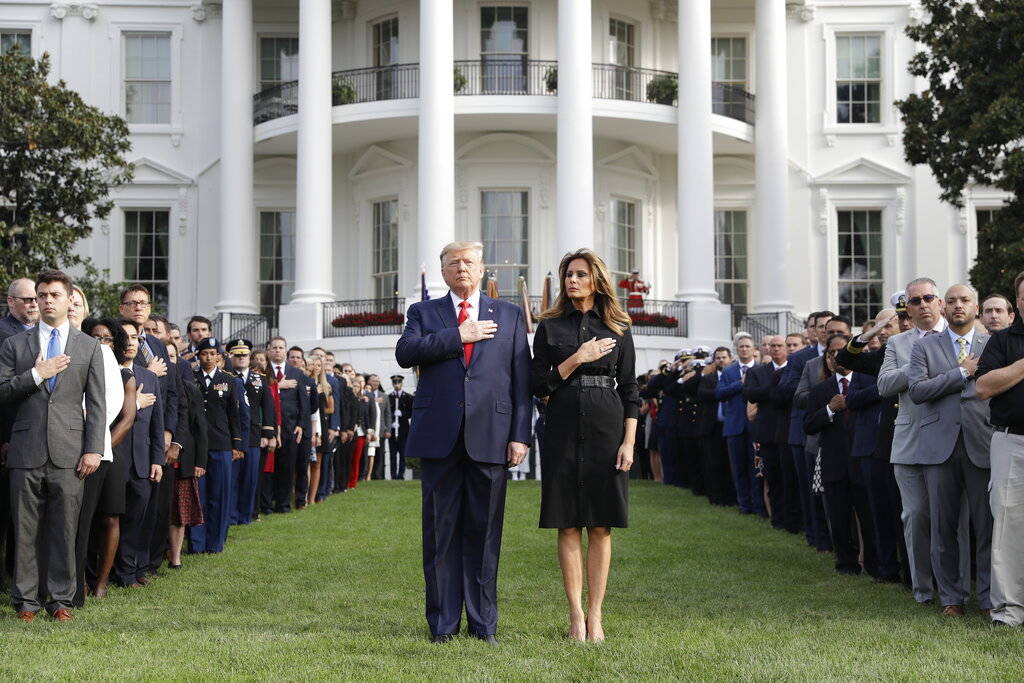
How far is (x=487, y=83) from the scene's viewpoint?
34844 millimetres

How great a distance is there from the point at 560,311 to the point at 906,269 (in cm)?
3012

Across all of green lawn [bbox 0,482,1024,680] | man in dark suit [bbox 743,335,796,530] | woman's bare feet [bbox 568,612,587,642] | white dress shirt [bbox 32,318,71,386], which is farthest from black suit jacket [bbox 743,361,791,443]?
white dress shirt [bbox 32,318,71,386]

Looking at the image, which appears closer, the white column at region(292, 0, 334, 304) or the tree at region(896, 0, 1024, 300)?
the tree at region(896, 0, 1024, 300)

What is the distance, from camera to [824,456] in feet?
39.4

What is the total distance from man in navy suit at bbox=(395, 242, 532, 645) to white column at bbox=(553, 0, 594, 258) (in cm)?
2392

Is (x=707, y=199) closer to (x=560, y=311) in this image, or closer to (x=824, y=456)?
(x=824, y=456)

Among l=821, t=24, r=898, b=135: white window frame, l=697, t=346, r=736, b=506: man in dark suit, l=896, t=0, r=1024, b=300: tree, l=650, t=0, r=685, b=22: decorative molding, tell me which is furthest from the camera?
l=821, t=24, r=898, b=135: white window frame

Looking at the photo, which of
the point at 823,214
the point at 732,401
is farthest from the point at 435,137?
the point at 732,401

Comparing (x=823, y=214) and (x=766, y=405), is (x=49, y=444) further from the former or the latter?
(x=823, y=214)

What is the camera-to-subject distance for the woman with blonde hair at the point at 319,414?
19125 mm

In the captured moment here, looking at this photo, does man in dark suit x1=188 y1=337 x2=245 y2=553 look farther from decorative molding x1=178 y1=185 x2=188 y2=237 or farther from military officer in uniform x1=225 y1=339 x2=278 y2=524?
decorative molding x1=178 y1=185 x2=188 y2=237

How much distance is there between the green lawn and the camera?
23.8ft

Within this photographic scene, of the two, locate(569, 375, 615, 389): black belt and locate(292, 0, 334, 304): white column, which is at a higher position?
locate(292, 0, 334, 304): white column

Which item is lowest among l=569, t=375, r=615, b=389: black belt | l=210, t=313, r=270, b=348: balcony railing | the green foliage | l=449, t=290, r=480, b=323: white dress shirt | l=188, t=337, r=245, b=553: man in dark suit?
l=188, t=337, r=245, b=553: man in dark suit
